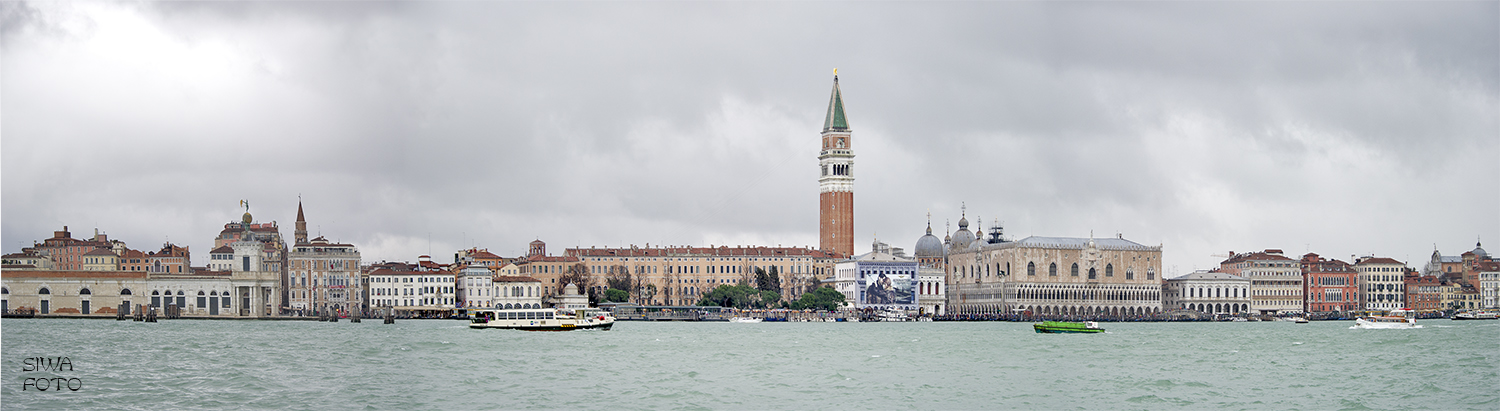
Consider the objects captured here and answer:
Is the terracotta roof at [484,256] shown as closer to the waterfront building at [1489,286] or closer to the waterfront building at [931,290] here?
the waterfront building at [931,290]

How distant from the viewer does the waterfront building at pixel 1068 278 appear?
338 feet

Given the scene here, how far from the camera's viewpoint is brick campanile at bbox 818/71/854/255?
368ft

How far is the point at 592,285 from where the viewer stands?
10100 centimetres

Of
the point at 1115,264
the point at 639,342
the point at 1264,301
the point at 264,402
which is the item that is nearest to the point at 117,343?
the point at 639,342

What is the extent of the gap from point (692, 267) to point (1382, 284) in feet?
151

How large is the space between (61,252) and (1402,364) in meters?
82.2

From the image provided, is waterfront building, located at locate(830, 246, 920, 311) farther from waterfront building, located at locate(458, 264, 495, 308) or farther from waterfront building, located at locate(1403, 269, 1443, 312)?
waterfront building, located at locate(1403, 269, 1443, 312)

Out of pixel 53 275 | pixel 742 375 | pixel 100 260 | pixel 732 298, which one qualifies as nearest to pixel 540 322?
pixel 732 298

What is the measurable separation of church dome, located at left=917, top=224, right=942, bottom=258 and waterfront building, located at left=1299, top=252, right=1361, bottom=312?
2394 centimetres

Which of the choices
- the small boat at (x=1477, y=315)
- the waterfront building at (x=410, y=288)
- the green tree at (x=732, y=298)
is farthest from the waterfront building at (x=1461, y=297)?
the waterfront building at (x=410, y=288)

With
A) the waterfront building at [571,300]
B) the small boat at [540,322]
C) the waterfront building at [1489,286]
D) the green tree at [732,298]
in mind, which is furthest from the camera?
the waterfront building at [1489,286]

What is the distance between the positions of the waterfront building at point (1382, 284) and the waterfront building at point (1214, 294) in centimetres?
1043

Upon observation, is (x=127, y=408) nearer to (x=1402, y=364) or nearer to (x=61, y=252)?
(x=1402, y=364)

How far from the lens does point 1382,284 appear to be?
369 ft
